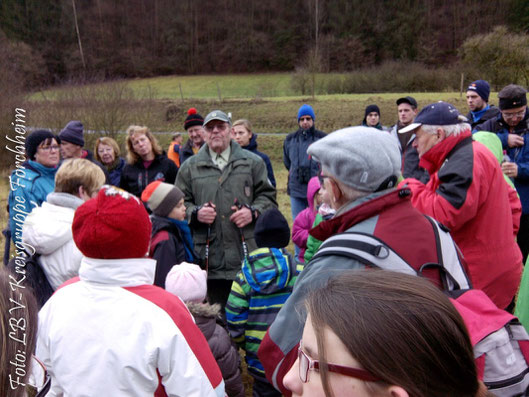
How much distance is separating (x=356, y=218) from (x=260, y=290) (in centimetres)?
115

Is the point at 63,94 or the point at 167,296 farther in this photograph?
the point at 63,94

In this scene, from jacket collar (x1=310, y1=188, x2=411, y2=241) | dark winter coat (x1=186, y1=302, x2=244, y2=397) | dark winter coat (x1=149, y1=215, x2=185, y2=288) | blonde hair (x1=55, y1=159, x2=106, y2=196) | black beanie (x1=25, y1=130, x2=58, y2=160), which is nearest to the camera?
jacket collar (x1=310, y1=188, x2=411, y2=241)

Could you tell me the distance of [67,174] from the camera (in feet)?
9.68

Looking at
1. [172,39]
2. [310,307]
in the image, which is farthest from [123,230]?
[172,39]

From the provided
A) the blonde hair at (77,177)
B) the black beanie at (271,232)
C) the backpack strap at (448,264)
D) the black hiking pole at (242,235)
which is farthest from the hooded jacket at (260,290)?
the blonde hair at (77,177)

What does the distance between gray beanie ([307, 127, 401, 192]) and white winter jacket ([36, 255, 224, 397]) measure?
2.86 ft

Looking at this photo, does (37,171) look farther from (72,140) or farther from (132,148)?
(132,148)

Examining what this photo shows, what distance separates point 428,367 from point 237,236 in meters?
2.75

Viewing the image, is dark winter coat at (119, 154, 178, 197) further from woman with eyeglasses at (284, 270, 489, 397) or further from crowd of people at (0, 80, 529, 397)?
woman with eyeglasses at (284, 270, 489, 397)

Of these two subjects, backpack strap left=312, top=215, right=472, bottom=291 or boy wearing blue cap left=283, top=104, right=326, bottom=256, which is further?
boy wearing blue cap left=283, top=104, right=326, bottom=256

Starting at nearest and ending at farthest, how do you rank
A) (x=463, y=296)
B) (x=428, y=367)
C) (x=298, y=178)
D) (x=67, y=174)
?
1. (x=428, y=367)
2. (x=463, y=296)
3. (x=67, y=174)
4. (x=298, y=178)

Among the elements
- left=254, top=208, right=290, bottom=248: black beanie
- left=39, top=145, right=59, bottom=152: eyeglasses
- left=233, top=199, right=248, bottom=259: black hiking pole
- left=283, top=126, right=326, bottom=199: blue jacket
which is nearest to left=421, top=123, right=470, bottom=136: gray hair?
left=254, top=208, right=290, bottom=248: black beanie

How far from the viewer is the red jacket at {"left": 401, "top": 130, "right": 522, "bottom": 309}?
238 centimetres

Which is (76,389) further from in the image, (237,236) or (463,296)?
(237,236)
